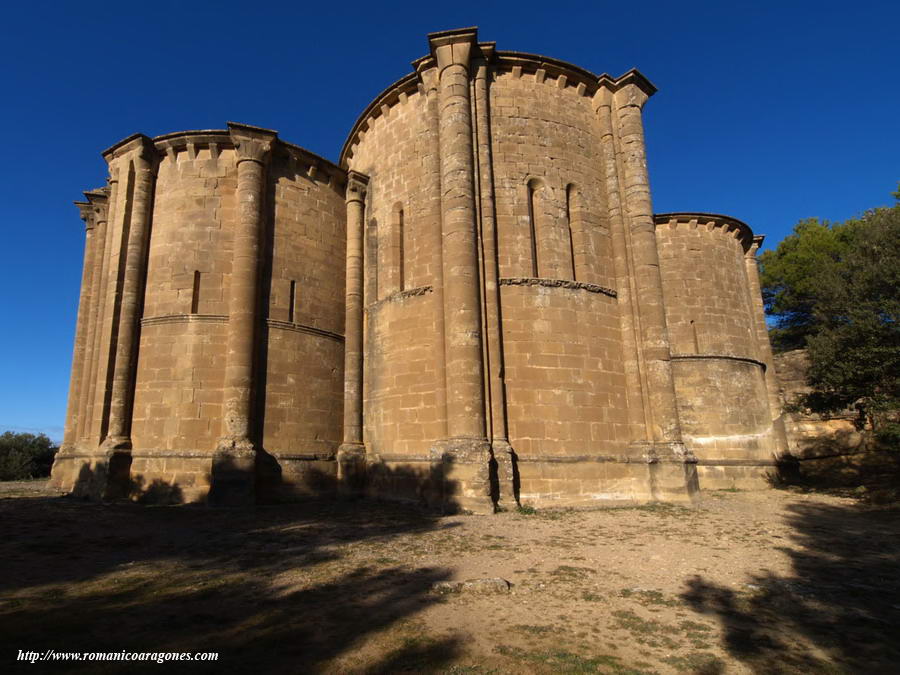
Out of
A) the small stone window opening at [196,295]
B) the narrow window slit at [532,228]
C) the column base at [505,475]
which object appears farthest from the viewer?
the small stone window opening at [196,295]

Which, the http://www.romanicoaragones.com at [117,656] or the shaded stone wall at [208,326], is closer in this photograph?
the http://www.romanicoaragones.com at [117,656]

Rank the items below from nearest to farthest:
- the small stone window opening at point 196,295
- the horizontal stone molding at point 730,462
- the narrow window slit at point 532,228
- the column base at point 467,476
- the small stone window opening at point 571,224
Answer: the column base at point 467,476
the narrow window slit at point 532,228
the small stone window opening at point 196,295
the small stone window opening at point 571,224
the horizontal stone molding at point 730,462

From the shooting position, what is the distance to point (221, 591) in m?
5.75

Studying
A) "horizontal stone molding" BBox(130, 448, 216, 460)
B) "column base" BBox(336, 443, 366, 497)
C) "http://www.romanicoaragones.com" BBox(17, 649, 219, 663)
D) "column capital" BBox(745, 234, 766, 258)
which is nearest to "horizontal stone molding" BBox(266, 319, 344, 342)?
"column base" BBox(336, 443, 366, 497)

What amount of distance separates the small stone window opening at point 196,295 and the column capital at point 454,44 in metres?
8.82

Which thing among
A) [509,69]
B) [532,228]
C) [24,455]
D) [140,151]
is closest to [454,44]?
[509,69]

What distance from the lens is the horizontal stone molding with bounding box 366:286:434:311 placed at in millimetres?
13875

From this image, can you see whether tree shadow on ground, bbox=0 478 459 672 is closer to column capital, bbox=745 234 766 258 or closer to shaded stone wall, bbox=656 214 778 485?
shaded stone wall, bbox=656 214 778 485

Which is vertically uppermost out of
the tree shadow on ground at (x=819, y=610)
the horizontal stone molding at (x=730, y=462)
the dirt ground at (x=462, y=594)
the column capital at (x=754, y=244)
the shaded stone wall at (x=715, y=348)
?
the column capital at (x=754, y=244)

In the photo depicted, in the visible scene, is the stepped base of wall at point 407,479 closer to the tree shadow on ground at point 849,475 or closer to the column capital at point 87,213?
the tree shadow on ground at point 849,475

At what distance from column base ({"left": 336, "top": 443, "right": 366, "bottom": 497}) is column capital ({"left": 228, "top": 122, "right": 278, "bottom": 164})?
868 centimetres

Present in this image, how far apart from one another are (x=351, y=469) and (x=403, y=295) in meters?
5.10

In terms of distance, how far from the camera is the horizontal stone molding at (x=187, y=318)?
46.2 ft

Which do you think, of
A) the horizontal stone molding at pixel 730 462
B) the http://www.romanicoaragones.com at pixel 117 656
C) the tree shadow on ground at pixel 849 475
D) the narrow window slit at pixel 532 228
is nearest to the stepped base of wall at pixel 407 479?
the narrow window slit at pixel 532 228
